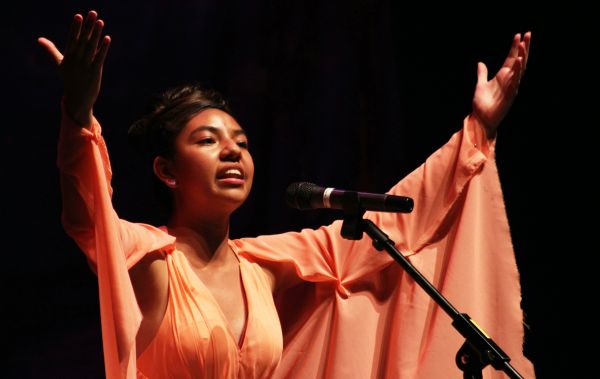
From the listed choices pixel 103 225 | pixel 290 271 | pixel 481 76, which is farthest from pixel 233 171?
pixel 481 76

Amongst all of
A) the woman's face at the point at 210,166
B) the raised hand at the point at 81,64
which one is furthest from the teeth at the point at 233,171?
the raised hand at the point at 81,64

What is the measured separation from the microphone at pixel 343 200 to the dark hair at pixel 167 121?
1.44 feet

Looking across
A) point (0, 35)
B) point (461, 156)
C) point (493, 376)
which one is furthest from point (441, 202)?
point (0, 35)

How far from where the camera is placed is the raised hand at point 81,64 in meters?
1.48

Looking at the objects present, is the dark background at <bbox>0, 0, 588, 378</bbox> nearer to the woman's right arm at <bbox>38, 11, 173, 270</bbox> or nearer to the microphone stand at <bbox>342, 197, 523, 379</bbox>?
the woman's right arm at <bbox>38, 11, 173, 270</bbox>

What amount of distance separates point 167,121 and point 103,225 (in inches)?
21.7

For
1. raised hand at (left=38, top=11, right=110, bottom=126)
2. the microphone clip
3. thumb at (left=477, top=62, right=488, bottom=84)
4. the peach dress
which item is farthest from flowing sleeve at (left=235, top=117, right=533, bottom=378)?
raised hand at (left=38, top=11, right=110, bottom=126)

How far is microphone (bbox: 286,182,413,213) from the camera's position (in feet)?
5.23

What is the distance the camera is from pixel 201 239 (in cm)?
202

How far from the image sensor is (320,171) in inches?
103

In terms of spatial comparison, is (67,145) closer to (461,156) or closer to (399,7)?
(461,156)

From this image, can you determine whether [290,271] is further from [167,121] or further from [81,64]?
[81,64]

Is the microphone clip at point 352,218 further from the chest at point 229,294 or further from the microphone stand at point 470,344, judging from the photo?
the chest at point 229,294

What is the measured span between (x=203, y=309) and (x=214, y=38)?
3.21 ft
